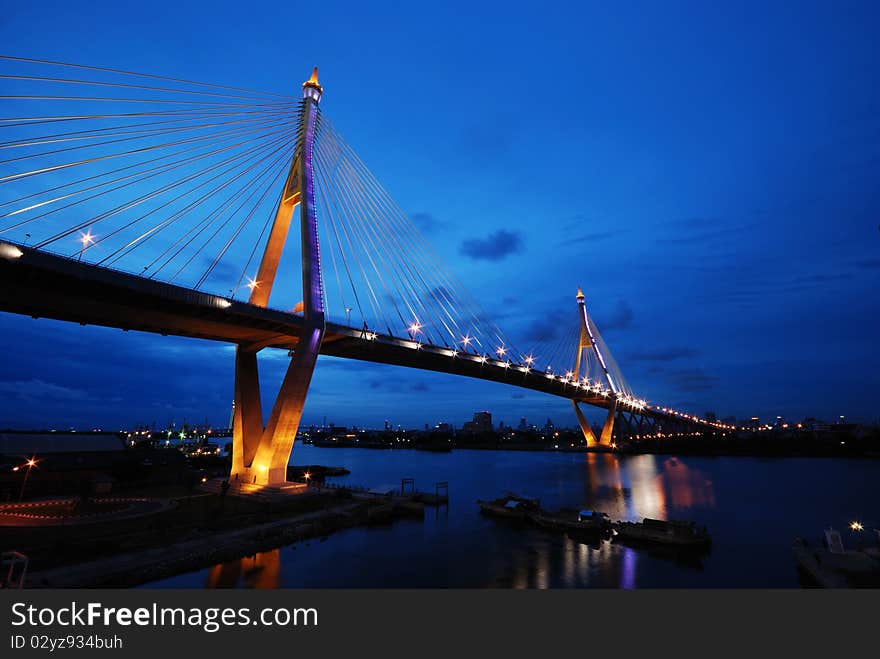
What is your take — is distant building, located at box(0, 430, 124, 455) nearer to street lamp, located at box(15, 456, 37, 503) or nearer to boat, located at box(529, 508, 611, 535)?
street lamp, located at box(15, 456, 37, 503)

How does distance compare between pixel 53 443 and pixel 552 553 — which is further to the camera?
pixel 53 443

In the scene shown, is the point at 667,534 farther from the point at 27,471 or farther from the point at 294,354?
the point at 27,471

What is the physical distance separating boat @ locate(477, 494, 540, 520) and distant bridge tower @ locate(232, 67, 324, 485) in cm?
1366

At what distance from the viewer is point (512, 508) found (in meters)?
29.3

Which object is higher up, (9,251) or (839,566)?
(9,251)

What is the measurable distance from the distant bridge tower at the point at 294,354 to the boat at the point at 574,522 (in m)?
15.5

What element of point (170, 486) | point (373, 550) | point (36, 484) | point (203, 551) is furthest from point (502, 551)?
point (36, 484)

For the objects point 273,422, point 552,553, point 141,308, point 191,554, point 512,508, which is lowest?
point 552,553

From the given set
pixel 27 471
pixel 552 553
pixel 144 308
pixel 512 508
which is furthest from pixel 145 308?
pixel 512 508

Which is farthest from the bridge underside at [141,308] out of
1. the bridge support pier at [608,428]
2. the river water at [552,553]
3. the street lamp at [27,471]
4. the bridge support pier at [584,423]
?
the bridge support pier at [608,428]

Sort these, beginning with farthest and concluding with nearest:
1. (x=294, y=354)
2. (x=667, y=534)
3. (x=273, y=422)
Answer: (x=294, y=354) → (x=273, y=422) → (x=667, y=534)

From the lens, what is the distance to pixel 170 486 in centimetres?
3198

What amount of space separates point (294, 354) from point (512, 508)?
17.2m

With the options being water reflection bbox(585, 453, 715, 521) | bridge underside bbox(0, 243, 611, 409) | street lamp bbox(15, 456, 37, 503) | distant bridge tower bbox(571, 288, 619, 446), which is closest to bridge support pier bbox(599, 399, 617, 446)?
distant bridge tower bbox(571, 288, 619, 446)
